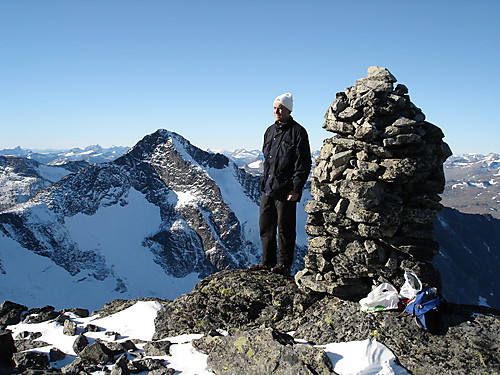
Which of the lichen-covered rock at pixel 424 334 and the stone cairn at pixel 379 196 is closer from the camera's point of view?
the lichen-covered rock at pixel 424 334

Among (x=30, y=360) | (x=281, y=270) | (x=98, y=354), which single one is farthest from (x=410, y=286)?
(x=30, y=360)

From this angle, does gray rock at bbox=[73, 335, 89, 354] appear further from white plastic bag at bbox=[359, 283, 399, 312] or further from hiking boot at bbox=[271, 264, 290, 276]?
white plastic bag at bbox=[359, 283, 399, 312]

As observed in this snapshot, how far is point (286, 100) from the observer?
10070 millimetres

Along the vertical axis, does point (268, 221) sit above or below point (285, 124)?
below

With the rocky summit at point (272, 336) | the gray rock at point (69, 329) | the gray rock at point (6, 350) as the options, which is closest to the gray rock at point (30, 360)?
the rocky summit at point (272, 336)

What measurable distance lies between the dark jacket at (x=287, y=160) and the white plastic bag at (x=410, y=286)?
3.36 meters

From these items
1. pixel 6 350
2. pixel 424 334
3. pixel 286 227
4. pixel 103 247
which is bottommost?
pixel 103 247

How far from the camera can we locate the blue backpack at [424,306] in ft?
25.5

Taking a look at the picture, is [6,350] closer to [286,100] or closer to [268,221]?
[268,221]

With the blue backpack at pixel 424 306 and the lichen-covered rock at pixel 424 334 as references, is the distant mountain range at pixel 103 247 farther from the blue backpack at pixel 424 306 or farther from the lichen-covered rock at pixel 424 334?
the blue backpack at pixel 424 306

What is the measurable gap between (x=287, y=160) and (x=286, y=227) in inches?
76.7

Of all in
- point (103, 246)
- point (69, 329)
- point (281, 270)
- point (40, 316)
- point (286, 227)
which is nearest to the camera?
point (69, 329)

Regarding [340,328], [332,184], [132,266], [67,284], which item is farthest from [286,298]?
[132,266]

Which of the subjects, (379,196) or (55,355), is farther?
(379,196)
